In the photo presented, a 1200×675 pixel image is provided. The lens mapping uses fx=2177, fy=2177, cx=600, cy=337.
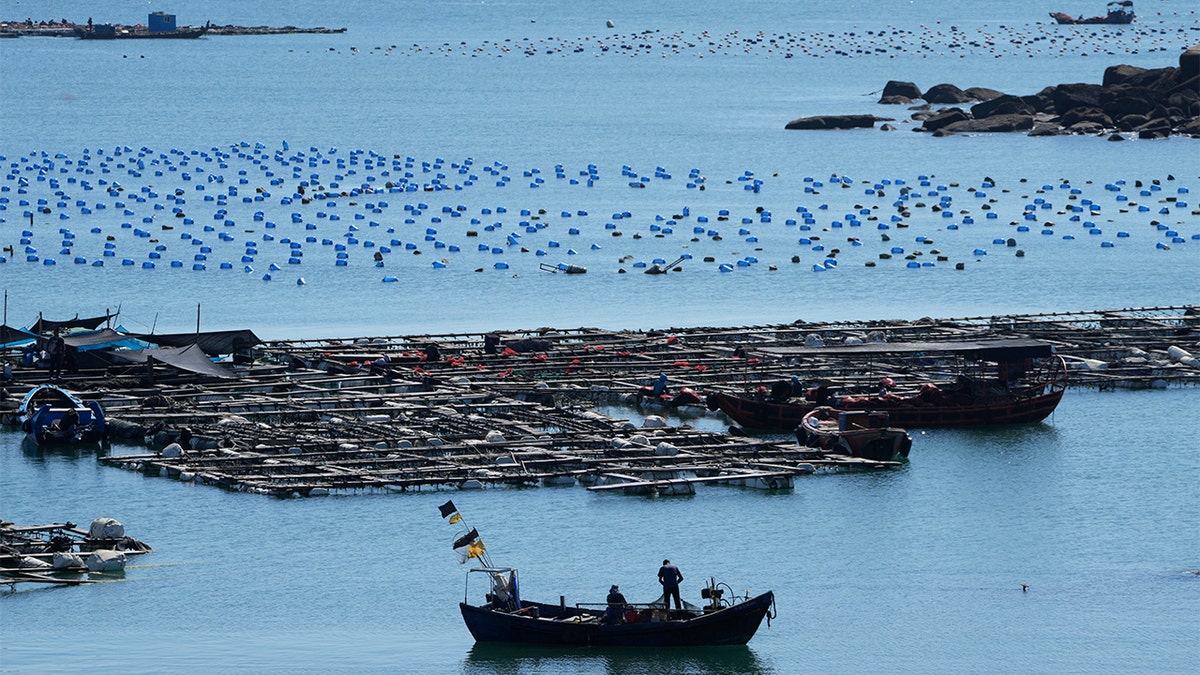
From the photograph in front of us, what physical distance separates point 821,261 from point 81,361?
4844 centimetres

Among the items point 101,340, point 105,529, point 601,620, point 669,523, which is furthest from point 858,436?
point 101,340

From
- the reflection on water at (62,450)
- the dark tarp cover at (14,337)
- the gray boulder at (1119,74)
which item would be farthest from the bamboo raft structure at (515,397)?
the gray boulder at (1119,74)

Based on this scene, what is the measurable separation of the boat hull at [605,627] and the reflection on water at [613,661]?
0.23 metres

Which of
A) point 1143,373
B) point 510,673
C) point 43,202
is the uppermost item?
point 43,202

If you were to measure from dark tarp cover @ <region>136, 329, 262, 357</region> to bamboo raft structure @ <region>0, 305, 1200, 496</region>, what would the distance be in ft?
4.40

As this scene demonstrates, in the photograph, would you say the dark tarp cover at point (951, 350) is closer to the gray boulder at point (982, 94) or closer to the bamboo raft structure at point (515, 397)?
the bamboo raft structure at point (515, 397)

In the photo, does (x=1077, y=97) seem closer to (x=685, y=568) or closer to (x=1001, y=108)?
(x=1001, y=108)

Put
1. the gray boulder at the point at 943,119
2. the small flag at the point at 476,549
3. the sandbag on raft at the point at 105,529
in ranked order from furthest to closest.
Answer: the gray boulder at the point at 943,119 → the sandbag on raft at the point at 105,529 → the small flag at the point at 476,549

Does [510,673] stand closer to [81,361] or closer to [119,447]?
[119,447]

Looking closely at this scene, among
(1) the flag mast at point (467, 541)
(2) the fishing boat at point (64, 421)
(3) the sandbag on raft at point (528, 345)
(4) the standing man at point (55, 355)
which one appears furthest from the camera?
(3) the sandbag on raft at point (528, 345)

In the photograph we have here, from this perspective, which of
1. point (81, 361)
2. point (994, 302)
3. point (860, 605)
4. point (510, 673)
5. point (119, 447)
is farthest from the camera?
point (994, 302)

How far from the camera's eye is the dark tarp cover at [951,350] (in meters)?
70.6

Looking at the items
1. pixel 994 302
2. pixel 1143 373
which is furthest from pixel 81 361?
pixel 994 302

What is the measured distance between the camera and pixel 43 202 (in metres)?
133
